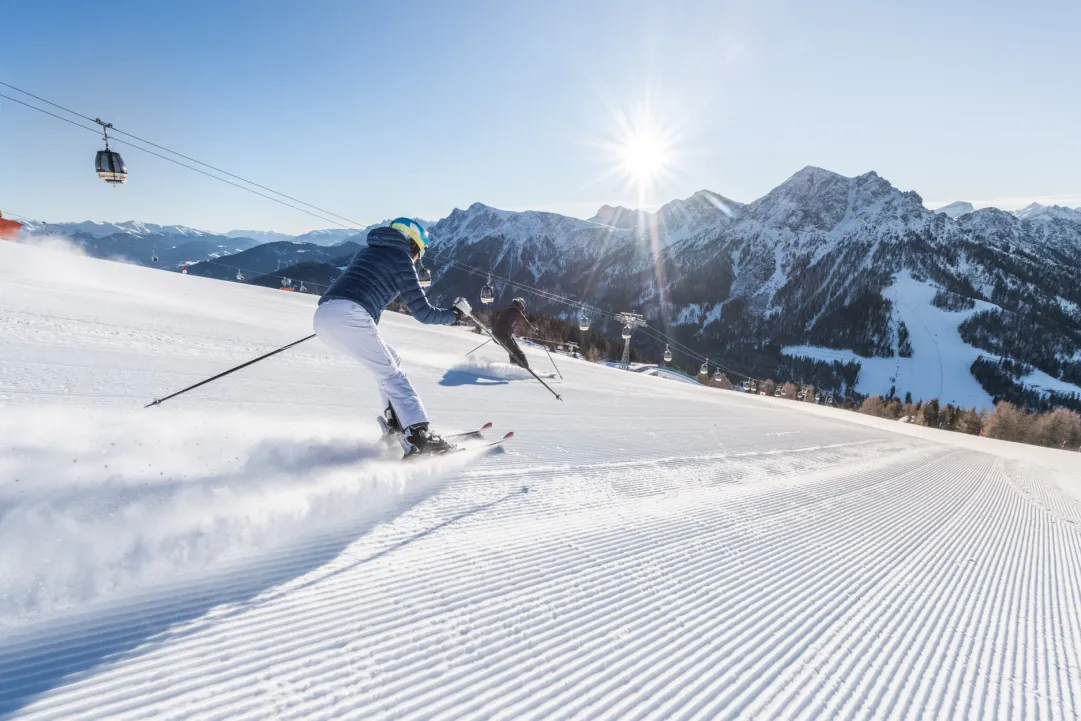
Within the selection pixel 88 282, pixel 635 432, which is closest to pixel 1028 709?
pixel 635 432

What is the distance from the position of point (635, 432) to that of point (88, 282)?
12015 mm

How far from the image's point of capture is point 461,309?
530cm

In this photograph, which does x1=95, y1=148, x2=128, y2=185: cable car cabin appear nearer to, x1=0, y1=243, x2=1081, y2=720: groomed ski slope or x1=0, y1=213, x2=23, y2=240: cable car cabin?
x1=0, y1=213, x2=23, y2=240: cable car cabin

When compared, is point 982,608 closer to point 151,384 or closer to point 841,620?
point 841,620

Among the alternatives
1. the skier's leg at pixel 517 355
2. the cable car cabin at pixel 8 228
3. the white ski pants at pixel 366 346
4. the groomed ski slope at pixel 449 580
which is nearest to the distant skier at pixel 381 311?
the white ski pants at pixel 366 346

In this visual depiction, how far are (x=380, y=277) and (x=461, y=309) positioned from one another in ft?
3.81

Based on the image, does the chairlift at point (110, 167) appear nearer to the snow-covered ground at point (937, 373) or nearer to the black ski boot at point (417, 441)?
the black ski boot at point (417, 441)

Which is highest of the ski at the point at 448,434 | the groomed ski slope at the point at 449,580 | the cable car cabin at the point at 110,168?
the cable car cabin at the point at 110,168

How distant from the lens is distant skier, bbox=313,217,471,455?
4.14 meters

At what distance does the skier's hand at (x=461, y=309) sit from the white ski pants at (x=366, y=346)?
1.07 meters

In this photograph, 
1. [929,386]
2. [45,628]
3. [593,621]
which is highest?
[929,386]

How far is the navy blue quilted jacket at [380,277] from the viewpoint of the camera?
420 centimetres

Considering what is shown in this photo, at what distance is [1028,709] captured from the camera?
234 cm

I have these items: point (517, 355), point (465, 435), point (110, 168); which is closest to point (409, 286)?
point (465, 435)
